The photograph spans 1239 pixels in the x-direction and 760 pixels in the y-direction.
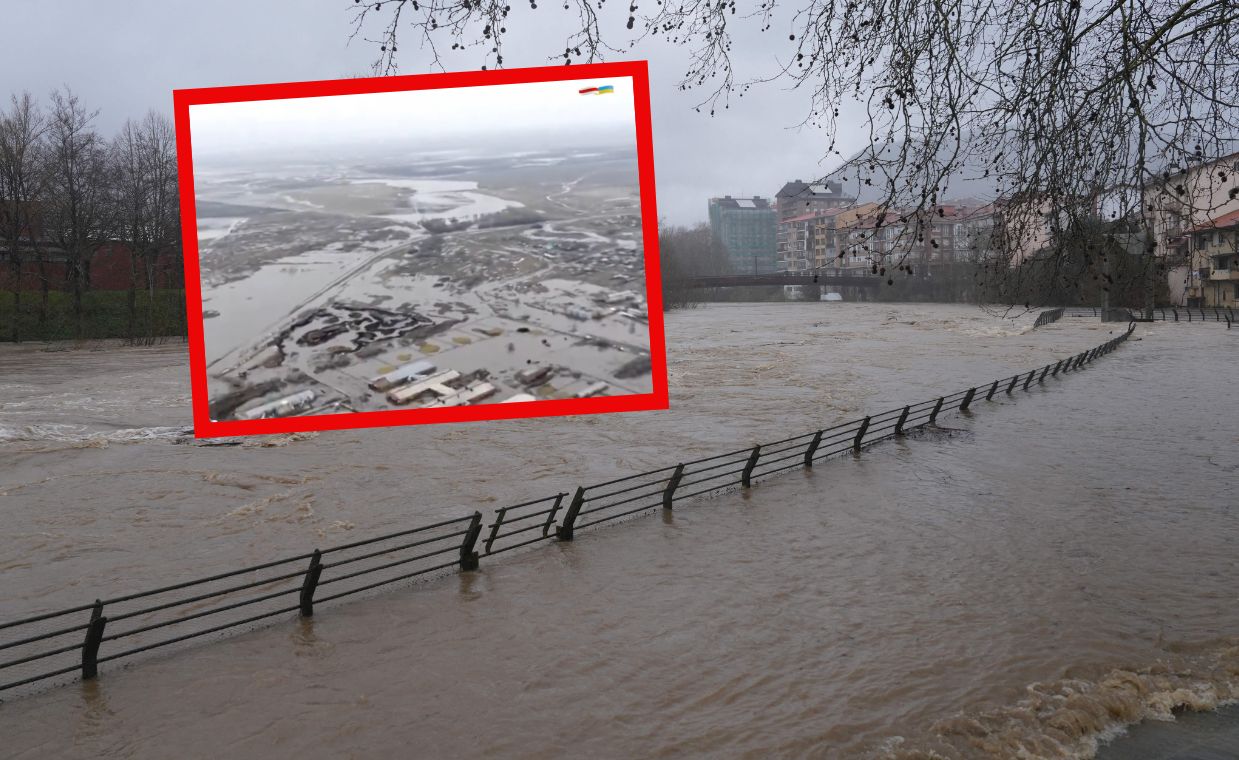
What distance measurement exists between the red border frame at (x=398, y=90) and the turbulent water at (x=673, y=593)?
4.18 m

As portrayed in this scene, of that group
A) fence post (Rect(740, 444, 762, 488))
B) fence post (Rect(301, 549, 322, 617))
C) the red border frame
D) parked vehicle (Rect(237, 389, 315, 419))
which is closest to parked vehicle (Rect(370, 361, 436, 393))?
the red border frame

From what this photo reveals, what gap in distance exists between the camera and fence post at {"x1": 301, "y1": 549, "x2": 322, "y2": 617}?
30.7 ft

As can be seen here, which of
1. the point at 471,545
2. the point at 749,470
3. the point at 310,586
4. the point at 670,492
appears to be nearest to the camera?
the point at 310,586

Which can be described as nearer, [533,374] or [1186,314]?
[533,374]

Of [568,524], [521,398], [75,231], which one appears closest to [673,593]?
[568,524]

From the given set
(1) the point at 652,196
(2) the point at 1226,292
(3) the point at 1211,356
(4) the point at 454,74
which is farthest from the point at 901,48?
(2) the point at 1226,292

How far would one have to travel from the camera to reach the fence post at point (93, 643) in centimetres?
769

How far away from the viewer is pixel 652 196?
4.05 m

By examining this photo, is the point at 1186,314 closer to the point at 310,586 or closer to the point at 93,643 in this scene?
the point at 310,586

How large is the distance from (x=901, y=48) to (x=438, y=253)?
3.29 m

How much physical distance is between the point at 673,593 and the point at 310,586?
4328 mm

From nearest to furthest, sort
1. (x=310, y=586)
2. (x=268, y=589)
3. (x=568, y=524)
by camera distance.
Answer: (x=310, y=586) < (x=268, y=589) < (x=568, y=524)

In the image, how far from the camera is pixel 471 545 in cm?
1116

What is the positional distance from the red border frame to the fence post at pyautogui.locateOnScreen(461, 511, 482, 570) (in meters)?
6.78
